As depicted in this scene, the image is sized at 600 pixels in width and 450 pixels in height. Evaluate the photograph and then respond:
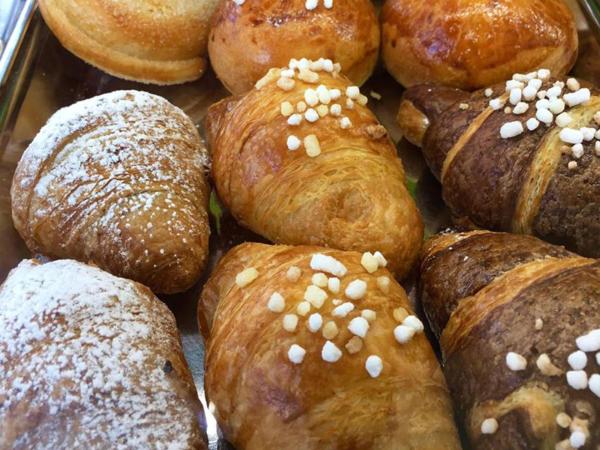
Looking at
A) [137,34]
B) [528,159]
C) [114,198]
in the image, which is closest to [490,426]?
[528,159]

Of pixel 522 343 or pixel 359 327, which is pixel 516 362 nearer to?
pixel 522 343

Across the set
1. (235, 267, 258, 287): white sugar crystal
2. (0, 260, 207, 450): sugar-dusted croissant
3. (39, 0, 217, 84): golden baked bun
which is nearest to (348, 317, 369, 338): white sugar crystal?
(235, 267, 258, 287): white sugar crystal

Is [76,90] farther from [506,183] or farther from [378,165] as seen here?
[506,183]

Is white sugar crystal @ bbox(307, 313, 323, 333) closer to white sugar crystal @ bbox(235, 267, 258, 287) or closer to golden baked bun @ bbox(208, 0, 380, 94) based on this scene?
white sugar crystal @ bbox(235, 267, 258, 287)

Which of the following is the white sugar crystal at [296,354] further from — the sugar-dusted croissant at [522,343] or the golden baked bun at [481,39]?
the golden baked bun at [481,39]

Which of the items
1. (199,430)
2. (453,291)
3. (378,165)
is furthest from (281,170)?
(199,430)

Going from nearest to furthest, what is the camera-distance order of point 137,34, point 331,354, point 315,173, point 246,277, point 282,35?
point 331,354, point 246,277, point 315,173, point 282,35, point 137,34
